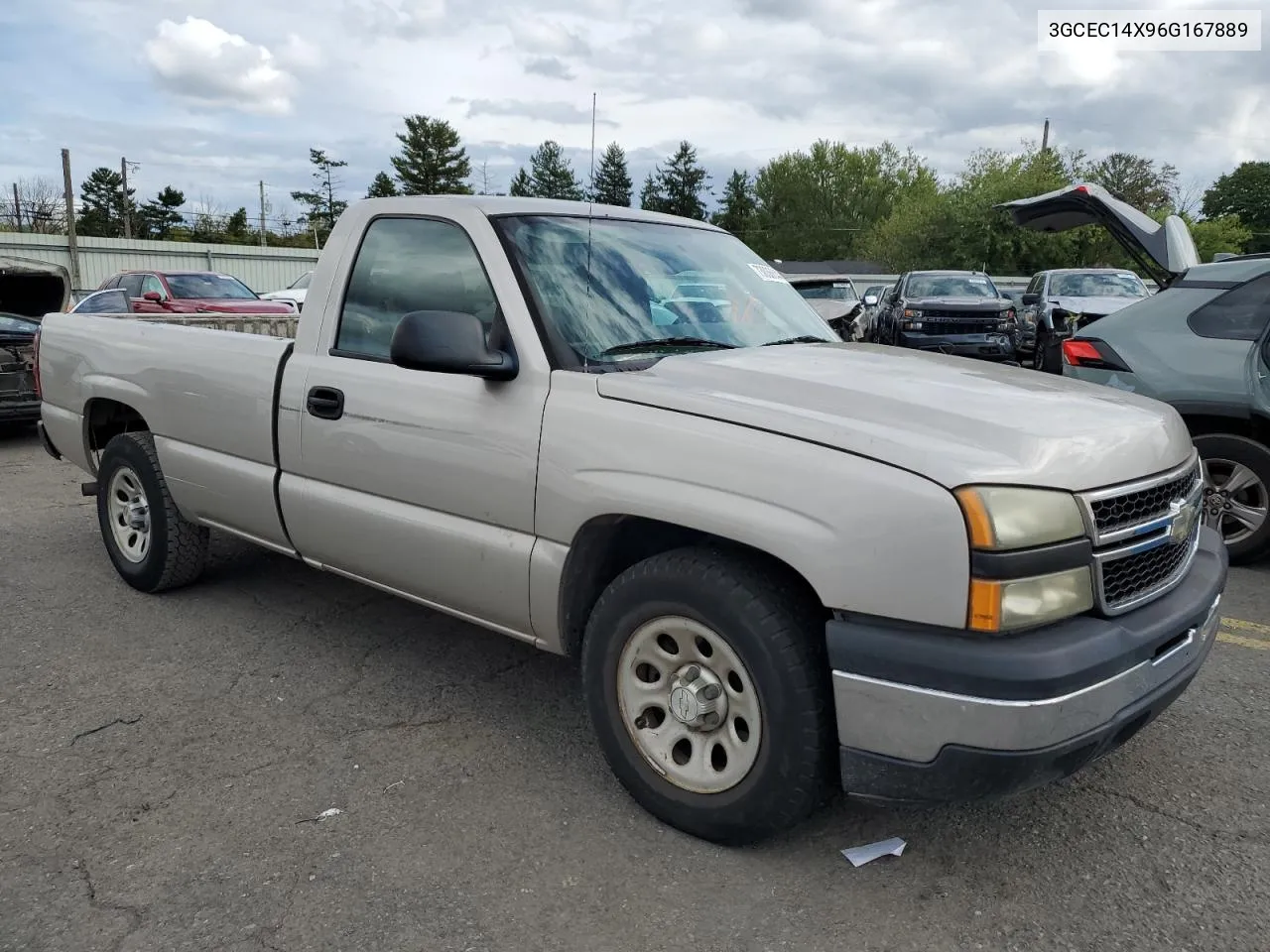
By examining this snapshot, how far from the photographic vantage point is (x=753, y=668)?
2473 millimetres

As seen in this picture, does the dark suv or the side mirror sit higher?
the side mirror

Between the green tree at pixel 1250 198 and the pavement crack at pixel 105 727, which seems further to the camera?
the green tree at pixel 1250 198

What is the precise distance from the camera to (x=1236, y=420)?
541 cm

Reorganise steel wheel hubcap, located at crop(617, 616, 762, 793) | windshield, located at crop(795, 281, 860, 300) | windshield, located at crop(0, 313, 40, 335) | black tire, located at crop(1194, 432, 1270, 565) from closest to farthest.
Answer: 1. steel wheel hubcap, located at crop(617, 616, 762, 793)
2. black tire, located at crop(1194, 432, 1270, 565)
3. windshield, located at crop(0, 313, 40, 335)
4. windshield, located at crop(795, 281, 860, 300)

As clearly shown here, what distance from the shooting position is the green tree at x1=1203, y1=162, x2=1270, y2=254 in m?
66.4

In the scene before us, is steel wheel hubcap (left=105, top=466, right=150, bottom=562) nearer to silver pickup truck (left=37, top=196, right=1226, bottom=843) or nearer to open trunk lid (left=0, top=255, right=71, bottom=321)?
silver pickup truck (left=37, top=196, right=1226, bottom=843)

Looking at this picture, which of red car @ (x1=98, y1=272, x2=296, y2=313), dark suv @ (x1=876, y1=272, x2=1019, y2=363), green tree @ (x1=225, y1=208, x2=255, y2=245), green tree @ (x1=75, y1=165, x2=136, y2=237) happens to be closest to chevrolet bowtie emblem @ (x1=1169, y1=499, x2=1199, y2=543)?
dark suv @ (x1=876, y1=272, x2=1019, y2=363)

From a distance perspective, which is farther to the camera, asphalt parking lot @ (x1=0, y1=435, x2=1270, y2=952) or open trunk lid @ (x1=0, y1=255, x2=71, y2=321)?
open trunk lid @ (x1=0, y1=255, x2=71, y2=321)

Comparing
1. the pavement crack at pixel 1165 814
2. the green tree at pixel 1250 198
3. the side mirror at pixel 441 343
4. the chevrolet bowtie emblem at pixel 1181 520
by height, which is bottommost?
the pavement crack at pixel 1165 814

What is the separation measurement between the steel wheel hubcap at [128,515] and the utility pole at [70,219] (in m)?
26.2

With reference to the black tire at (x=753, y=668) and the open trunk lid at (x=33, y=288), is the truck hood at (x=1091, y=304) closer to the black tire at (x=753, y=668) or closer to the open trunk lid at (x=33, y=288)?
the open trunk lid at (x=33, y=288)

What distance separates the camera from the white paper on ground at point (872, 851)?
270 centimetres

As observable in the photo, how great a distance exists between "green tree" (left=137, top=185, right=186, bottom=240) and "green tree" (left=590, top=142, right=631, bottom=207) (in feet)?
220

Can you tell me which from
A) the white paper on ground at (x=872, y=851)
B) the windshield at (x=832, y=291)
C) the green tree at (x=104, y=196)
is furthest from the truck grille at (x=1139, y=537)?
the green tree at (x=104, y=196)
